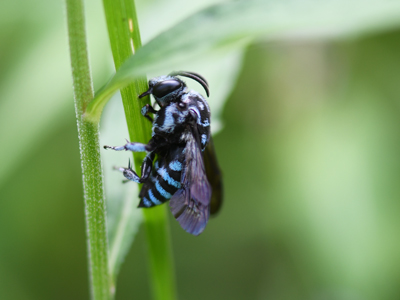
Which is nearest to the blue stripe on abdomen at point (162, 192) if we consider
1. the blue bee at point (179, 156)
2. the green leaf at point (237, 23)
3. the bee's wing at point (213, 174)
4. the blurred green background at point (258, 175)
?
the blue bee at point (179, 156)

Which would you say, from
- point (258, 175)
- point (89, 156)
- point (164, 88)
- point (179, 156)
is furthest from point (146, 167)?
Answer: point (258, 175)

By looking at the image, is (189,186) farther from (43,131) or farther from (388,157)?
(388,157)

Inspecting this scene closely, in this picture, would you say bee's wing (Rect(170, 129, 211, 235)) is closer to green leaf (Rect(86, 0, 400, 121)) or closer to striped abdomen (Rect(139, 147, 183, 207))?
striped abdomen (Rect(139, 147, 183, 207))

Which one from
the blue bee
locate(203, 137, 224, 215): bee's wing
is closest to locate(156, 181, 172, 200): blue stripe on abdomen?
the blue bee

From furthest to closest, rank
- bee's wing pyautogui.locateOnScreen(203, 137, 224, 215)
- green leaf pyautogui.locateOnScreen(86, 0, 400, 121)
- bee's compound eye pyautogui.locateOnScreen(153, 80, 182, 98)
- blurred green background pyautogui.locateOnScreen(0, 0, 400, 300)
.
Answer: blurred green background pyautogui.locateOnScreen(0, 0, 400, 300) → bee's wing pyautogui.locateOnScreen(203, 137, 224, 215) → bee's compound eye pyautogui.locateOnScreen(153, 80, 182, 98) → green leaf pyautogui.locateOnScreen(86, 0, 400, 121)

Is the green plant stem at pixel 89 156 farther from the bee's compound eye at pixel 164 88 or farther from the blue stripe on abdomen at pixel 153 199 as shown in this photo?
the bee's compound eye at pixel 164 88
